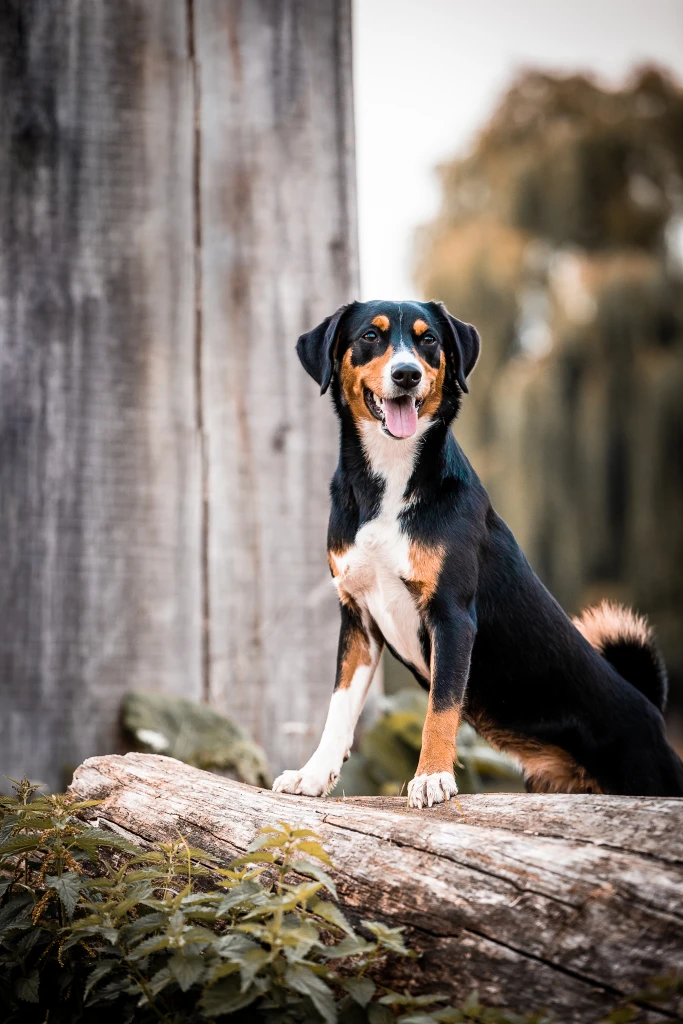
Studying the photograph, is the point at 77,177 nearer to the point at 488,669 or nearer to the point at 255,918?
the point at 488,669

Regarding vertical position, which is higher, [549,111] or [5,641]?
[549,111]

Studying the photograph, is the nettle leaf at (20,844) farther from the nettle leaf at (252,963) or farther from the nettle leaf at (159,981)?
the nettle leaf at (252,963)

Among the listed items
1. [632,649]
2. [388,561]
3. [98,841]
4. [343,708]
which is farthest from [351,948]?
[632,649]

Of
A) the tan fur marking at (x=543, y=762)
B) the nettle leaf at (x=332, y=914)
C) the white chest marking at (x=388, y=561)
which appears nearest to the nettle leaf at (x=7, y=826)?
the nettle leaf at (x=332, y=914)

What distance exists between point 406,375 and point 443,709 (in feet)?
3.25

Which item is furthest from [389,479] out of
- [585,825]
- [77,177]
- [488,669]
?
[77,177]

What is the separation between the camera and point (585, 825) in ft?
6.84

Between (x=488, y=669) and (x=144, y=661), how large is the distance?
186 centimetres

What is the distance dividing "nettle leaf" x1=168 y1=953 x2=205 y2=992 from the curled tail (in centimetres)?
208

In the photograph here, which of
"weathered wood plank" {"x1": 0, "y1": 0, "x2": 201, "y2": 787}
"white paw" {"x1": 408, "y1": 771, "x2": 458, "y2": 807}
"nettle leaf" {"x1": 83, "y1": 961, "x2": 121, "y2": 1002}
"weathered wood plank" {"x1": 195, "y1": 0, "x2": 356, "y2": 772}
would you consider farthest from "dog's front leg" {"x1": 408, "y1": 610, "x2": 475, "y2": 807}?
"weathered wood plank" {"x1": 0, "y1": 0, "x2": 201, "y2": 787}

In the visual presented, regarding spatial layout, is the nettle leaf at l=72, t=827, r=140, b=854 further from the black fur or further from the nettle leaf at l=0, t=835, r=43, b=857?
the black fur

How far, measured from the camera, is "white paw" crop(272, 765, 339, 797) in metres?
2.80

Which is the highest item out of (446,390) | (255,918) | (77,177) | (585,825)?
(77,177)

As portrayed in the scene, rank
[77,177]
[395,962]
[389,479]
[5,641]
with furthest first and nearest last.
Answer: [77,177] → [5,641] → [389,479] → [395,962]
